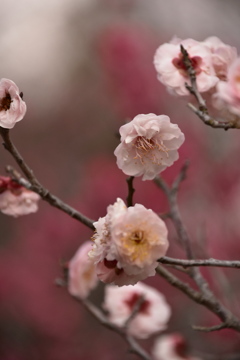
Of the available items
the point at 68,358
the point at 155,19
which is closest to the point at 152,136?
the point at 68,358

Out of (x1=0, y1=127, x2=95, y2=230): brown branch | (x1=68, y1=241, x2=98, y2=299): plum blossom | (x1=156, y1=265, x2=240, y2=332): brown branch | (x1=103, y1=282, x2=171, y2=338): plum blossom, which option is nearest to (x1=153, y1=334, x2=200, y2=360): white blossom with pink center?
(x1=103, y1=282, x2=171, y2=338): plum blossom

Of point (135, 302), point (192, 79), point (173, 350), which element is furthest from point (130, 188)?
point (173, 350)

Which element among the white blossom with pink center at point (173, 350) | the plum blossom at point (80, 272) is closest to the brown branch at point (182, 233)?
the plum blossom at point (80, 272)

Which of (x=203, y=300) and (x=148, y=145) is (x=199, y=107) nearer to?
(x=148, y=145)

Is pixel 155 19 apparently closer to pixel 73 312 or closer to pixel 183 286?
pixel 73 312

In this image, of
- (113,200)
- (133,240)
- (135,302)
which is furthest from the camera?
(113,200)

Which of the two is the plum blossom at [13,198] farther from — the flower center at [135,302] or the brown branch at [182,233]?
the flower center at [135,302]
